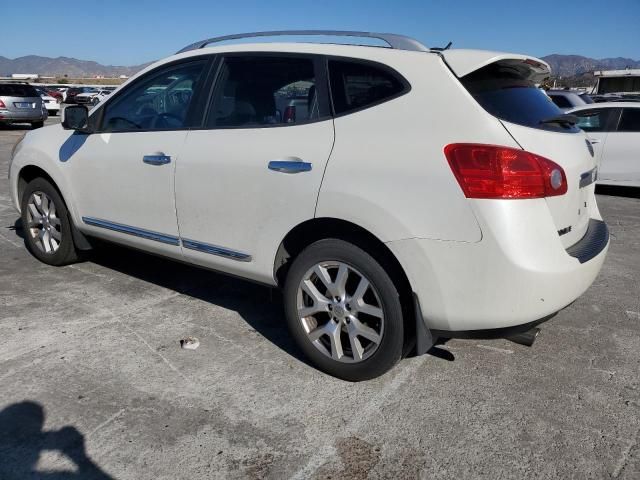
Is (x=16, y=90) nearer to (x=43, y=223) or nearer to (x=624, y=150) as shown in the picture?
(x=43, y=223)

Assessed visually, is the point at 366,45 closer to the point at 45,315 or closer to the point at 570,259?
the point at 570,259

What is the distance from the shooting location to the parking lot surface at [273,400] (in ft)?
8.05

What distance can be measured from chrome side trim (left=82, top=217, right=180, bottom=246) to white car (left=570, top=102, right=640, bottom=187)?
24.7 feet

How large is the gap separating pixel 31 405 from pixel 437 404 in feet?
6.72

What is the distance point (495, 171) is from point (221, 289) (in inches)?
105

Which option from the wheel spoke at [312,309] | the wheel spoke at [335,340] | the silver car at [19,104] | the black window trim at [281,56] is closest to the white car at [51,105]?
the silver car at [19,104]

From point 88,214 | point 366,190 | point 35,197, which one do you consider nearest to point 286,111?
point 366,190

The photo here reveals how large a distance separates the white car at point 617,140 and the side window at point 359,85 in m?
7.22

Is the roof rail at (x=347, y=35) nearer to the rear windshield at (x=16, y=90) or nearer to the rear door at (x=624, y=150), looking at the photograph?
the rear door at (x=624, y=150)

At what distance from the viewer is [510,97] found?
287 centimetres

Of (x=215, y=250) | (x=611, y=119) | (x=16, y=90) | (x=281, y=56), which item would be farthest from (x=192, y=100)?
(x=16, y=90)

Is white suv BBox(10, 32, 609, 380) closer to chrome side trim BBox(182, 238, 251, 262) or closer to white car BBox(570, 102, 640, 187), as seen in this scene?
chrome side trim BBox(182, 238, 251, 262)

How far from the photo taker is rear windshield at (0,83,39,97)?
19.9 metres

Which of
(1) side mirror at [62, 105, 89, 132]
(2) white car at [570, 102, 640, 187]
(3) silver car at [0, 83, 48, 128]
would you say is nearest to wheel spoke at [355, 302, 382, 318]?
(1) side mirror at [62, 105, 89, 132]
